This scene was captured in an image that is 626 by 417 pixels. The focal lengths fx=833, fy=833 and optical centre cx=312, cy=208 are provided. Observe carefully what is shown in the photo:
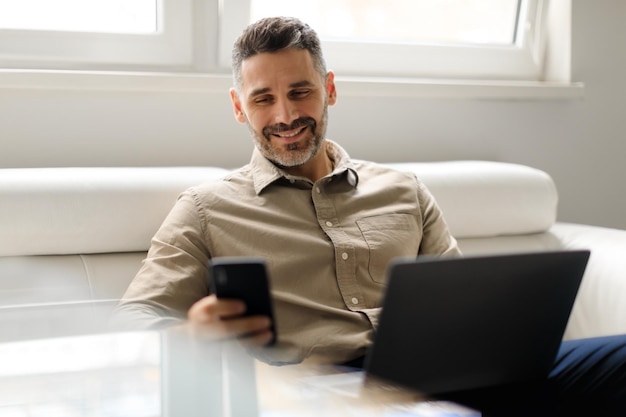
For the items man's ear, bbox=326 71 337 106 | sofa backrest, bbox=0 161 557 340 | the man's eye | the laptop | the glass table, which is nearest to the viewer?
the glass table

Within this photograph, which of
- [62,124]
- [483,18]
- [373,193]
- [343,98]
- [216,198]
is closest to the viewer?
[216,198]

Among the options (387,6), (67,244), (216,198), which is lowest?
(67,244)

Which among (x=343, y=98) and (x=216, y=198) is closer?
(x=216, y=198)

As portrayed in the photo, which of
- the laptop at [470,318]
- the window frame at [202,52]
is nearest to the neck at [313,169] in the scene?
the window frame at [202,52]

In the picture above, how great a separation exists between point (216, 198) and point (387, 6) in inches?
42.3

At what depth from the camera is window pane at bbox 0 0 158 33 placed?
207 cm

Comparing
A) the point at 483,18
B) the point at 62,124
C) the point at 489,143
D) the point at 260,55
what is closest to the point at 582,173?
the point at 489,143

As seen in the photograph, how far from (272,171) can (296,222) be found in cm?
13

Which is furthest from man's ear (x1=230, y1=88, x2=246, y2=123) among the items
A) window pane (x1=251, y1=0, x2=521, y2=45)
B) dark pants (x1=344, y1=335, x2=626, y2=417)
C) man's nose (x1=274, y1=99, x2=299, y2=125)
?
dark pants (x1=344, y1=335, x2=626, y2=417)

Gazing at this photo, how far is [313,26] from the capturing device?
243 centimetres

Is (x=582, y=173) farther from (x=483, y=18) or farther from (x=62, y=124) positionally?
(x=62, y=124)

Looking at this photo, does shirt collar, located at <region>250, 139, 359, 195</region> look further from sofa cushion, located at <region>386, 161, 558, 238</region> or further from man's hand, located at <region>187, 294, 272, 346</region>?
man's hand, located at <region>187, 294, 272, 346</region>

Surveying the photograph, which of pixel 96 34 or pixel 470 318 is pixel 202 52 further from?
pixel 470 318

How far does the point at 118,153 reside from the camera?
2.11 meters
